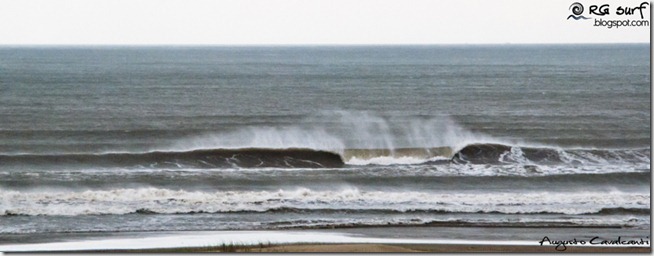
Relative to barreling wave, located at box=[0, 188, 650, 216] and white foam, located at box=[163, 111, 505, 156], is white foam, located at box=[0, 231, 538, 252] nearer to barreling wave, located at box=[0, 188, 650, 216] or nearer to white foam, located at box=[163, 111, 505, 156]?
barreling wave, located at box=[0, 188, 650, 216]

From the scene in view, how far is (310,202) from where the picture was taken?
8039mm

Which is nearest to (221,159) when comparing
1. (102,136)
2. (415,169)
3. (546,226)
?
(102,136)

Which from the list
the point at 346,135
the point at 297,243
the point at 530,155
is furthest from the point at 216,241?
the point at 530,155

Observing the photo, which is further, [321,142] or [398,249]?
[321,142]

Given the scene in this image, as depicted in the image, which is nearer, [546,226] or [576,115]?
[546,226]

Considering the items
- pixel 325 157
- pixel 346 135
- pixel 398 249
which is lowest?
pixel 398 249

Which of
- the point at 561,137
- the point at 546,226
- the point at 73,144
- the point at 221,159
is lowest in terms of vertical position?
the point at 546,226

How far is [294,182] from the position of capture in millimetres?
8164

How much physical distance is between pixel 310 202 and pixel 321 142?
0.72 m

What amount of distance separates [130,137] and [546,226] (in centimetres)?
406

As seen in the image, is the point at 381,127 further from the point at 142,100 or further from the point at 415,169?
the point at 142,100
